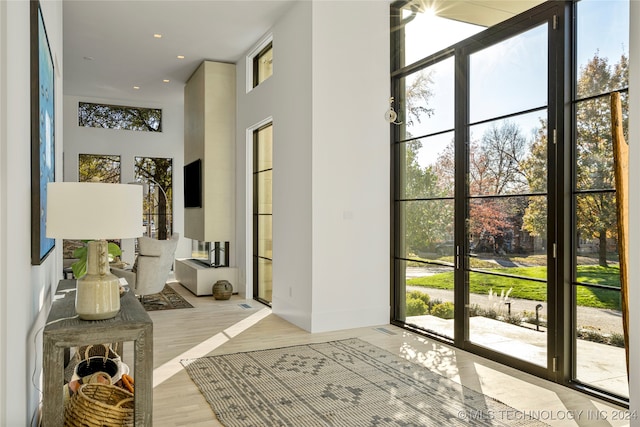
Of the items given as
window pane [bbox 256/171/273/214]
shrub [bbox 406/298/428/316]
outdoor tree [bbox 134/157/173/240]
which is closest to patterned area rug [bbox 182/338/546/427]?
shrub [bbox 406/298/428/316]

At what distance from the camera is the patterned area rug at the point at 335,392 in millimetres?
2938

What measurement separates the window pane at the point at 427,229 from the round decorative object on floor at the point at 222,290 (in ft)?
8.69

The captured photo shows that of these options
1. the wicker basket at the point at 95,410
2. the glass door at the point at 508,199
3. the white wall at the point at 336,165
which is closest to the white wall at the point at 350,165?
the white wall at the point at 336,165

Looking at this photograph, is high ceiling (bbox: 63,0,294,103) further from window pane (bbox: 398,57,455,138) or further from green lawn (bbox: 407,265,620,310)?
green lawn (bbox: 407,265,620,310)

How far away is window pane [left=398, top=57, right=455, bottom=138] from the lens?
4.75 meters

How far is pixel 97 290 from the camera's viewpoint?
2.35 metres

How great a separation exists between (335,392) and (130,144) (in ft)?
26.4

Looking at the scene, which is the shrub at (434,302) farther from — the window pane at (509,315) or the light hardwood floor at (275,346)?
the window pane at (509,315)

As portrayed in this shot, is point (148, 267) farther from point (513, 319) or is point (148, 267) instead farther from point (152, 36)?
point (513, 319)

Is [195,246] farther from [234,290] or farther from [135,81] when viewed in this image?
[135,81]

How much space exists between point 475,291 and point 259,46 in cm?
428

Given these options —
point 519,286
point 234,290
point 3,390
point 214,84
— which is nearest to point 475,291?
point 519,286

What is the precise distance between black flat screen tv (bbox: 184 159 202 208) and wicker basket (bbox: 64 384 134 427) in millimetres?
5350

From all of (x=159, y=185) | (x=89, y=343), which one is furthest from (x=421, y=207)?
(x=159, y=185)
